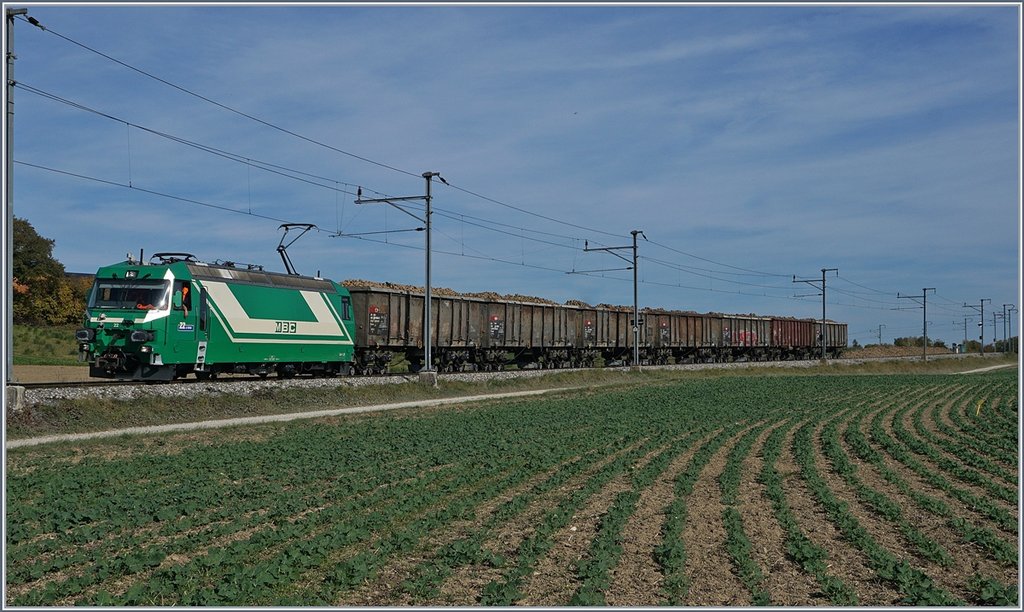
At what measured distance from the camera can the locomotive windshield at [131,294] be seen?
24.1m

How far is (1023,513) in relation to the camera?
8820 mm

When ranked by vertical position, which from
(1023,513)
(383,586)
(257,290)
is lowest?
(383,586)

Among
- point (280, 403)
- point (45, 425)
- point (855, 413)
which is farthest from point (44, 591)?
point (855, 413)

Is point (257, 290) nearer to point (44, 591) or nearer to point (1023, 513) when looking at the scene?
point (44, 591)

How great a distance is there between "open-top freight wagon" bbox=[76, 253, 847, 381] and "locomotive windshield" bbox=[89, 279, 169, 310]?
26 millimetres

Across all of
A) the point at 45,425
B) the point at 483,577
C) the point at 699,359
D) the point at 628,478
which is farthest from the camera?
the point at 699,359

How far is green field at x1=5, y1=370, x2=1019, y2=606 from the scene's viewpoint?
8266 millimetres

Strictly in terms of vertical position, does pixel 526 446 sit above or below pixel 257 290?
below

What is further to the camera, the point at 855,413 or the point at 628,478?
the point at 855,413

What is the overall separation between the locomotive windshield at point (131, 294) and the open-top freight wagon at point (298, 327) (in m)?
0.03

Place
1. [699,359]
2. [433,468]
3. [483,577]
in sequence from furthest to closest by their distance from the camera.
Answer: [699,359]
[433,468]
[483,577]

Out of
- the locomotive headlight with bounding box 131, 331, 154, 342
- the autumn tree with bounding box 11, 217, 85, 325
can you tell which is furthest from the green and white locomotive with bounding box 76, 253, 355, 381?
the autumn tree with bounding box 11, 217, 85, 325

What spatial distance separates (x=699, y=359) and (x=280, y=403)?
42812mm

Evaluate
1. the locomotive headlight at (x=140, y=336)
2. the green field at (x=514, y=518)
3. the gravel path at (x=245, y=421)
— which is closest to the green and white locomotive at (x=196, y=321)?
the locomotive headlight at (x=140, y=336)
